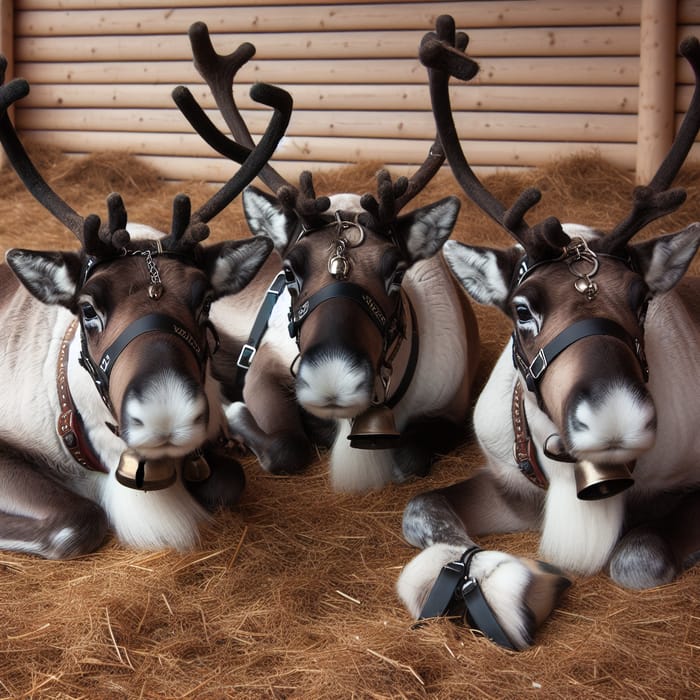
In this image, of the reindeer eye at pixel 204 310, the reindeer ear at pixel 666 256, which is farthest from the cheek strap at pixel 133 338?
the reindeer ear at pixel 666 256

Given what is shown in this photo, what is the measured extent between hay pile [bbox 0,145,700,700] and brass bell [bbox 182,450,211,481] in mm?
191

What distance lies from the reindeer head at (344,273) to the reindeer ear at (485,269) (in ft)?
1.38

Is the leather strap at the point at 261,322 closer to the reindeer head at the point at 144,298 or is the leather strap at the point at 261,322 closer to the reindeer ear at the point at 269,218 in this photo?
the reindeer ear at the point at 269,218

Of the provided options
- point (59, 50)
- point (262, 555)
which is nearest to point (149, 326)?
point (262, 555)

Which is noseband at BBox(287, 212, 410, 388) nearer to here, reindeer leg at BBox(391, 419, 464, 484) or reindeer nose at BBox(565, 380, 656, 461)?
reindeer leg at BBox(391, 419, 464, 484)

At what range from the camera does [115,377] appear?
3.16m

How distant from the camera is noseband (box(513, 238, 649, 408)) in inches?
116

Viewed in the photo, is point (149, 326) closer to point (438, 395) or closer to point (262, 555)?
point (262, 555)

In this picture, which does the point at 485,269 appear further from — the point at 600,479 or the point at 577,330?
the point at 600,479

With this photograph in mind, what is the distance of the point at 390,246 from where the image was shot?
3.87 m

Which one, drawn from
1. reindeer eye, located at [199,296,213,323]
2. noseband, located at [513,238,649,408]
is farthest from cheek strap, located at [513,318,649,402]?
reindeer eye, located at [199,296,213,323]

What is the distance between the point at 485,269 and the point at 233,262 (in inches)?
A: 37.9

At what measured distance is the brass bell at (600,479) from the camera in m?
2.96

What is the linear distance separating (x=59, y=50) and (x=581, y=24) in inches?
216
